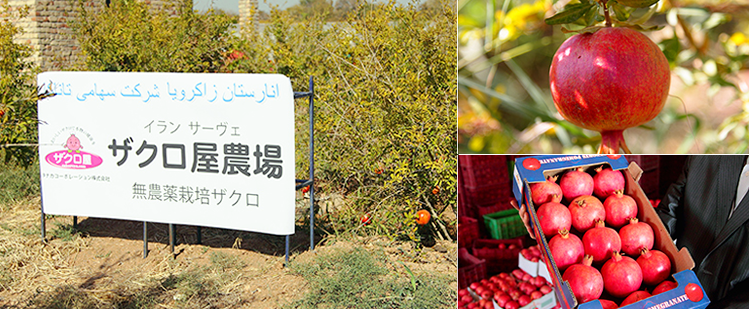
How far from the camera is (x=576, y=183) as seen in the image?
1608mm

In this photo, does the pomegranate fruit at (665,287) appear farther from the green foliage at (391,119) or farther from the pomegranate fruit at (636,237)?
the green foliage at (391,119)

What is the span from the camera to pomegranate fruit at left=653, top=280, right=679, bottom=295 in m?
1.37

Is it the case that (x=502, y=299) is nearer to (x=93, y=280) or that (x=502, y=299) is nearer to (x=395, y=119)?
(x=395, y=119)

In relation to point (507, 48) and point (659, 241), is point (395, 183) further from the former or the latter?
point (507, 48)

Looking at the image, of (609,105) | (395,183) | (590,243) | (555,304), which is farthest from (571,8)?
(395,183)

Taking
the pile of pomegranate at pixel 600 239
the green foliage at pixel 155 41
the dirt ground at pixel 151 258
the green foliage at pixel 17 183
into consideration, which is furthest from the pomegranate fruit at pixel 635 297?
the green foliage at pixel 155 41

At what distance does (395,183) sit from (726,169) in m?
Result: 2.60

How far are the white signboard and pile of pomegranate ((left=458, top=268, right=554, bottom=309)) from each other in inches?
57.4

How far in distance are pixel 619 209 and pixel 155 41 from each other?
592 cm

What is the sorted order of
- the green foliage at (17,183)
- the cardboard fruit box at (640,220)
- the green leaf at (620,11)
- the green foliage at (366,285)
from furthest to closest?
the green foliage at (17,183)
the green foliage at (366,285)
the cardboard fruit box at (640,220)
the green leaf at (620,11)

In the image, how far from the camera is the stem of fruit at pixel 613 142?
0.98 meters

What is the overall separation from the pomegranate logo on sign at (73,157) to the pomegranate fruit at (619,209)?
11.5 ft

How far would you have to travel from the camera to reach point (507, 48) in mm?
1171

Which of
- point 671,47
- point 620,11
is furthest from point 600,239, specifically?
point 620,11
